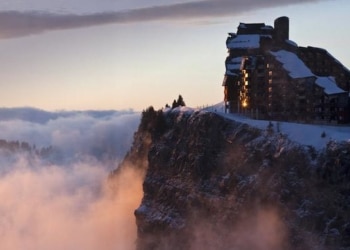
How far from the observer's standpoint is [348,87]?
125 m

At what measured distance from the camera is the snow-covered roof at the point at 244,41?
132 metres

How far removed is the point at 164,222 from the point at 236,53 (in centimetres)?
4041

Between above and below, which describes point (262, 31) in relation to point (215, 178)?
above

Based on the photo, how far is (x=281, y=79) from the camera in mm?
112188

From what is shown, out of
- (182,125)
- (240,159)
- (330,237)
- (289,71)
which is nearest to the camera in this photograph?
(330,237)

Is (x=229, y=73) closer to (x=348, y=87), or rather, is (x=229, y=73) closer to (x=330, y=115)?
(x=348, y=87)

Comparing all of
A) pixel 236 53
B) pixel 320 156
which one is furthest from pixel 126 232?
pixel 320 156

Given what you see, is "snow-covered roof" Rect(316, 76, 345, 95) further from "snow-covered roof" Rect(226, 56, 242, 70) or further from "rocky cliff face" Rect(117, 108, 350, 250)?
"snow-covered roof" Rect(226, 56, 242, 70)

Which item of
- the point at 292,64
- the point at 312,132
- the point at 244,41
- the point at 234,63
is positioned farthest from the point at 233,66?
the point at 312,132

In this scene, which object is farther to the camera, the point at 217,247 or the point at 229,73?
the point at 229,73

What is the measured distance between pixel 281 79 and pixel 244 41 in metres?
24.8

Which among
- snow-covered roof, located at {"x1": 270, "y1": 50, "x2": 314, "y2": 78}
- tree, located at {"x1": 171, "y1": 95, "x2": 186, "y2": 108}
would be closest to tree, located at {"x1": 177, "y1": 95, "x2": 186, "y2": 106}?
tree, located at {"x1": 171, "y1": 95, "x2": 186, "y2": 108}

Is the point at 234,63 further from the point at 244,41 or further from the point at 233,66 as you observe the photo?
the point at 244,41

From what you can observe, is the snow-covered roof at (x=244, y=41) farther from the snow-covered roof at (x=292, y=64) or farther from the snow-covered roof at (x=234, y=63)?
the snow-covered roof at (x=292, y=64)
